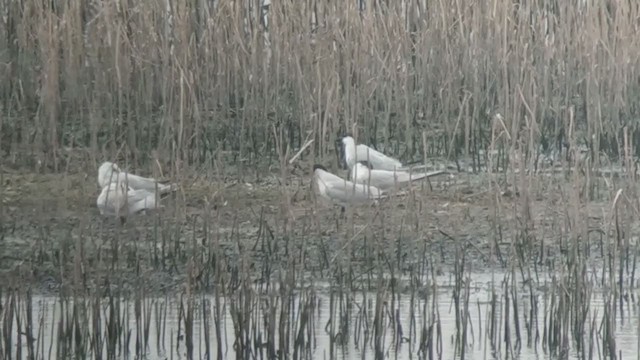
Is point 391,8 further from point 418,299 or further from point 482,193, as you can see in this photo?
point 418,299

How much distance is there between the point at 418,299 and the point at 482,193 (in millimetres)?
2493

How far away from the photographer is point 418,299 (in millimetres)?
5633

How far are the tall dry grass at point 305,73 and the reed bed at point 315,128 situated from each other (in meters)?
0.02

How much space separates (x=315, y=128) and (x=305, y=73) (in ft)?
4.32

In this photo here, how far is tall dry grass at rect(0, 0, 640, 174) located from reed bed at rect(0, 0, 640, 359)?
21mm

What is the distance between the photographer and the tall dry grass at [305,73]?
8922 millimetres

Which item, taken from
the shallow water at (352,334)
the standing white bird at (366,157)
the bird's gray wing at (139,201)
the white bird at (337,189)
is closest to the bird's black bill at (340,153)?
the standing white bird at (366,157)

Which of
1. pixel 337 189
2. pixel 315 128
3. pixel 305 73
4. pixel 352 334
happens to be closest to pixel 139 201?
pixel 337 189

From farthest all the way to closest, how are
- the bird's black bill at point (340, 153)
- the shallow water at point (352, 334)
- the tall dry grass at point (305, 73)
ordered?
the tall dry grass at point (305, 73) → the bird's black bill at point (340, 153) → the shallow water at point (352, 334)

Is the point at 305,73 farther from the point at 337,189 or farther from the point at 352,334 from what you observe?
the point at 352,334

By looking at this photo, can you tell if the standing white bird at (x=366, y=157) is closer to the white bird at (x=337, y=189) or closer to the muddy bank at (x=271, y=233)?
the muddy bank at (x=271, y=233)

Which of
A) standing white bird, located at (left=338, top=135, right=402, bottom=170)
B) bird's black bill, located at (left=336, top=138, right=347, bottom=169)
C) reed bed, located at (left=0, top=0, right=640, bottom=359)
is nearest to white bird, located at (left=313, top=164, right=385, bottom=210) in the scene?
reed bed, located at (left=0, top=0, right=640, bottom=359)

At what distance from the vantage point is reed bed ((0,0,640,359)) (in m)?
6.54

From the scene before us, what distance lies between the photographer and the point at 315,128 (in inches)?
311
